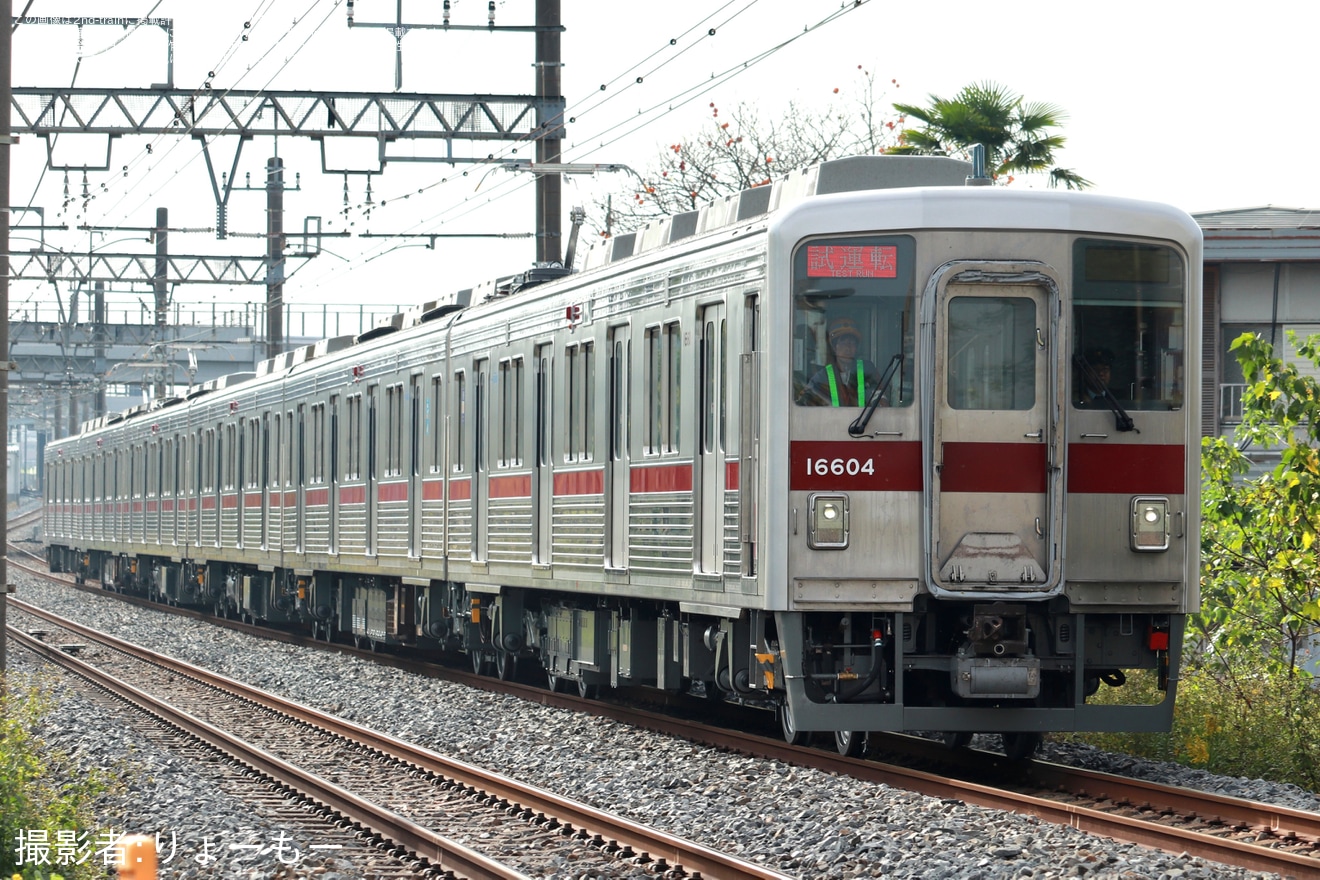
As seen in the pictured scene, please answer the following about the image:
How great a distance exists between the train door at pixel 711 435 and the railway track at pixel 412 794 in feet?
6.20

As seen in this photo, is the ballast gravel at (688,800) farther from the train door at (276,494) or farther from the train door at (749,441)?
the train door at (276,494)

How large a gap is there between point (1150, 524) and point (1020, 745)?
1.51m

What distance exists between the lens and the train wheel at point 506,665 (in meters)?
18.1

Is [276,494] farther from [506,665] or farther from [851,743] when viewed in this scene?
[851,743]

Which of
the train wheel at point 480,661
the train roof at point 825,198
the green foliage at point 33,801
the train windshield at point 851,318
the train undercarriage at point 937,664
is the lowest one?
the train wheel at point 480,661

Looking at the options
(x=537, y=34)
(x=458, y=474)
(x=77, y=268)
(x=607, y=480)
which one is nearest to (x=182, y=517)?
(x=77, y=268)

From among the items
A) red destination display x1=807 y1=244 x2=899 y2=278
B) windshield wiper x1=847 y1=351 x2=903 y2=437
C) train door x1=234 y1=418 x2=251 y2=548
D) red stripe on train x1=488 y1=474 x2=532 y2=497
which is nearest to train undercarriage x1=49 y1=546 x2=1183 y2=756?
windshield wiper x1=847 y1=351 x2=903 y2=437

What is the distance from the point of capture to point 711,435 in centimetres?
1174

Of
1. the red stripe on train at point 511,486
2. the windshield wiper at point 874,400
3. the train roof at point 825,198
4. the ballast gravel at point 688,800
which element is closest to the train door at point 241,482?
the ballast gravel at point 688,800

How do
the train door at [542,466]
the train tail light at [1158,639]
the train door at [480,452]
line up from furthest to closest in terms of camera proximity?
the train door at [480,452] → the train door at [542,466] → the train tail light at [1158,639]

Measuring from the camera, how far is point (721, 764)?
11.4 meters

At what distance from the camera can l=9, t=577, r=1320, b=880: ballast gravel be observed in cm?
809

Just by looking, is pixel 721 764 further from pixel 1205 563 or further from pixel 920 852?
pixel 1205 563

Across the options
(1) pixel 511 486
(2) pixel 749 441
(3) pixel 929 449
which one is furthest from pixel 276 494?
(3) pixel 929 449
